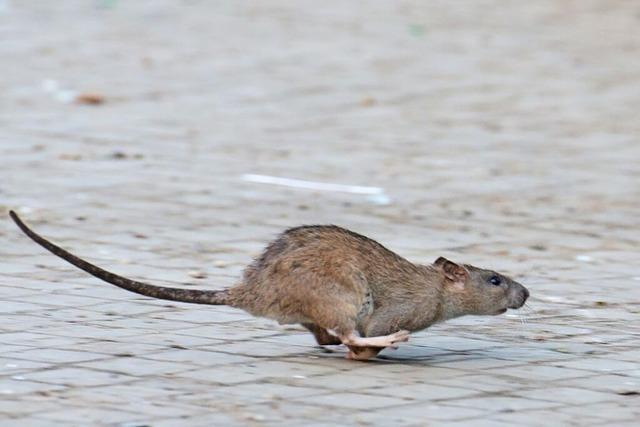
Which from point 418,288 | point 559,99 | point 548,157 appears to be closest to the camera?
point 418,288

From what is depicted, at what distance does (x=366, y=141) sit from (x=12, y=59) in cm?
470

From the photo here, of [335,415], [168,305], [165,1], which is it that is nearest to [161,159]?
[168,305]

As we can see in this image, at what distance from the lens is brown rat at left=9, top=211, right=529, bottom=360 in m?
5.93

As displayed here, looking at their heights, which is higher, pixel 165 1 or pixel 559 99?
pixel 165 1

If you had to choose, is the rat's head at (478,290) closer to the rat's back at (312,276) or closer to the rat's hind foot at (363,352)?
the rat's back at (312,276)

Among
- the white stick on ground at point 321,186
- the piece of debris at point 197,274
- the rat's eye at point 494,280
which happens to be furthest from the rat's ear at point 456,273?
the white stick on ground at point 321,186

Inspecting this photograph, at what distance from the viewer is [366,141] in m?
12.4

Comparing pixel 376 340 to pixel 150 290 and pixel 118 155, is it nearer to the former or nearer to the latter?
pixel 150 290

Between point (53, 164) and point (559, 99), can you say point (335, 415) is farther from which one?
point (559, 99)

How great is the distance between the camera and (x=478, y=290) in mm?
6227

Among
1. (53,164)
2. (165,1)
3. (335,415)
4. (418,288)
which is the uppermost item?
(165,1)

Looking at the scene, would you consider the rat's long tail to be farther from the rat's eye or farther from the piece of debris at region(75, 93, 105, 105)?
the piece of debris at region(75, 93, 105, 105)

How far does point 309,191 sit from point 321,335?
431 cm

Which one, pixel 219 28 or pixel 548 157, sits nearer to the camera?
pixel 548 157
